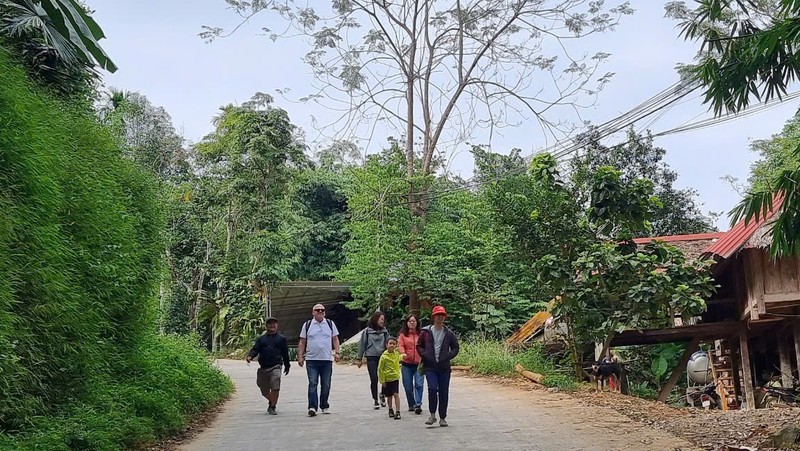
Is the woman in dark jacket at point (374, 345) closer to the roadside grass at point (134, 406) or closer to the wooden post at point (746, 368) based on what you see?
the roadside grass at point (134, 406)

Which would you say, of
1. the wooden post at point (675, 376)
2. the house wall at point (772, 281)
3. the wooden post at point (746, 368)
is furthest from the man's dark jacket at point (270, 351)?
the wooden post at point (746, 368)

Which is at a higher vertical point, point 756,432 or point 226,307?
point 226,307

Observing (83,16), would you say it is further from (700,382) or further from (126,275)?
(700,382)

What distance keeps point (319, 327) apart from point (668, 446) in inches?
201

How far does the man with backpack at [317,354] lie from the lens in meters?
10.5

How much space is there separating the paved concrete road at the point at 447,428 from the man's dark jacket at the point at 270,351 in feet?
2.61

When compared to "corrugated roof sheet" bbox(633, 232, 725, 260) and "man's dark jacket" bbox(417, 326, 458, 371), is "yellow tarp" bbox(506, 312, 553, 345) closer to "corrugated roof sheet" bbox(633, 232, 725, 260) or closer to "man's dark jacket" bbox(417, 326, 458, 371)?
"corrugated roof sheet" bbox(633, 232, 725, 260)

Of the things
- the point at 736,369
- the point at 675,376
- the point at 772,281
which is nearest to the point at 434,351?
the point at 772,281

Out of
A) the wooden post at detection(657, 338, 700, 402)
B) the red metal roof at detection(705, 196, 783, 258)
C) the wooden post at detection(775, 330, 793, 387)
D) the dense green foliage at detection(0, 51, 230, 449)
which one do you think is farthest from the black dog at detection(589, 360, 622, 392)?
the dense green foliage at detection(0, 51, 230, 449)

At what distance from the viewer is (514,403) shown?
12.1m

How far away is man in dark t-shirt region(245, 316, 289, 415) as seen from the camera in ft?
35.6

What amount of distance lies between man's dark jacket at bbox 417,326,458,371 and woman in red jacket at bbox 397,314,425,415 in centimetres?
116

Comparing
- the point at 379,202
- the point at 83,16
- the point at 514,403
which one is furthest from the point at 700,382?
the point at 83,16

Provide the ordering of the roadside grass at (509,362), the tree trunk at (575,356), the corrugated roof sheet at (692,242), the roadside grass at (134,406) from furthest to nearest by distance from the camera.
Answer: the corrugated roof sheet at (692,242), the tree trunk at (575,356), the roadside grass at (509,362), the roadside grass at (134,406)
